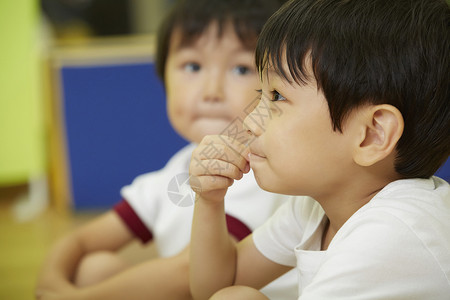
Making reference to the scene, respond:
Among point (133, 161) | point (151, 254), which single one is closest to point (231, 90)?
point (151, 254)

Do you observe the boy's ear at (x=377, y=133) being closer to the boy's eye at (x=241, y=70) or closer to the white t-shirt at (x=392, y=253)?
the white t-shirt at (x=392, y=253)

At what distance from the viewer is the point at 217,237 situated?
739mm

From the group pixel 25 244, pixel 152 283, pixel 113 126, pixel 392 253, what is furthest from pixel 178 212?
pixel 113 126

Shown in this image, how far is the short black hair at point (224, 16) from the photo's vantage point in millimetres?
1000

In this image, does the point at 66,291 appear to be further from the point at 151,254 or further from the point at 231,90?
the point at 151,254

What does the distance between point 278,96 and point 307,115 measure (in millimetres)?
53

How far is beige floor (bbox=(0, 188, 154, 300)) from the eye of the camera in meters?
1.34

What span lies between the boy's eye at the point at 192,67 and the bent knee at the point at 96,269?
0.38m

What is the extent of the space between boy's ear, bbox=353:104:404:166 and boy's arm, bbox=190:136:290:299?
144 millimetres

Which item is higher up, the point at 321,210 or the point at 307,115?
the point at 307,115

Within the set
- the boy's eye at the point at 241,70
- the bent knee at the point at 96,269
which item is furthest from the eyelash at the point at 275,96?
the bent knee at the point at 96,269

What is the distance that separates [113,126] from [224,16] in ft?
3.53

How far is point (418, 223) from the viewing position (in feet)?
1.82

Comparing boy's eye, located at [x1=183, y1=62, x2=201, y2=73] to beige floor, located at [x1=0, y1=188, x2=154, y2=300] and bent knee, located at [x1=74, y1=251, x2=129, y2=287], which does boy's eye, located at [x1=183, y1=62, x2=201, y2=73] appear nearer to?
bent knee, located at [x1=74, y1=251, x2=129, y2=287]
